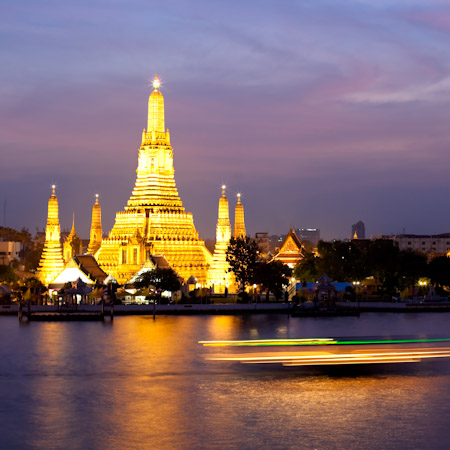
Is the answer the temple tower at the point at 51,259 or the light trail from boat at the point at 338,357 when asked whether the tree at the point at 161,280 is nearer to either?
the temple tower at the point at 51,259

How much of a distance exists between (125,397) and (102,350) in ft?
50.0

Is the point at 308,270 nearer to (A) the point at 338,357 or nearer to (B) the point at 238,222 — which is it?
(B) the point at 238,222

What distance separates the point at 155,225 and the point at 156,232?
1.08 metres

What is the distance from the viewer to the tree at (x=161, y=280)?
85000mm

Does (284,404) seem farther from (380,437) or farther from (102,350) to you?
(102,350)

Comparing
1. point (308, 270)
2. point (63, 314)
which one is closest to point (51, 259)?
point (308, 270)

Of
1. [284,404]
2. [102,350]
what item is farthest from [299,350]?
[284,404]

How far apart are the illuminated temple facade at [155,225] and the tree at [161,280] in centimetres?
1037

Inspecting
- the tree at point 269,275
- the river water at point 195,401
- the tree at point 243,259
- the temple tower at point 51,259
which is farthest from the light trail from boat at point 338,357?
the temple tower at point 51,259

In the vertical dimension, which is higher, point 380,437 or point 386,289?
point 386,289

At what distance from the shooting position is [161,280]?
8506 cm

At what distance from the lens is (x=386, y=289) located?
96.7 m

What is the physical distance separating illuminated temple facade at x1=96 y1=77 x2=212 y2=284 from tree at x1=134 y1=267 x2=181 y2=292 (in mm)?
10374

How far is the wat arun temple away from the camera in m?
98.0
